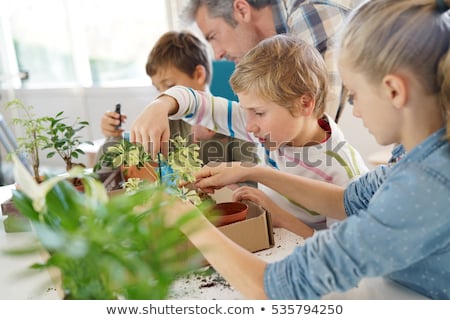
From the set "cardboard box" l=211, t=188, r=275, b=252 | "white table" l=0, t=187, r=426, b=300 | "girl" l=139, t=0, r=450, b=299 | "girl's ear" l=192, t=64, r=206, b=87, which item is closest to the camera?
"girl" l=139, t=0, r=450, b=299

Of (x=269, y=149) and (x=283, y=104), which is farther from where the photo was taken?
(x=269, y=149)

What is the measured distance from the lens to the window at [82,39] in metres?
3.33

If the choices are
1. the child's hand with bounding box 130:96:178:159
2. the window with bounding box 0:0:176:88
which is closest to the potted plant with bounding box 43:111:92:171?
the child's hand with bounding box 130:96:178:159

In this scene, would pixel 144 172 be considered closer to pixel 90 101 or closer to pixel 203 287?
pixel 203 287

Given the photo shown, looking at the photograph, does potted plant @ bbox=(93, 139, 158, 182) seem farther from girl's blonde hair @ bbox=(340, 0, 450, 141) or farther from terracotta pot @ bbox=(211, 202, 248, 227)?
girl's blonde hair @ bbox=(340, 0, 450, 141)

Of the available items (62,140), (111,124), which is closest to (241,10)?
(111,124)

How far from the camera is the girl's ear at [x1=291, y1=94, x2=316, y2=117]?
116 cm

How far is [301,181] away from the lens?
105 centimetres

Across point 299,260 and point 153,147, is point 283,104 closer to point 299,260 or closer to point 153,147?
point 153,147

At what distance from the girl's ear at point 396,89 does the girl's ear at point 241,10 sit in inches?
41.4

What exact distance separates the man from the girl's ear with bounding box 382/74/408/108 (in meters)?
0.87

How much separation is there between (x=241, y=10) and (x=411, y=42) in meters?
1.05

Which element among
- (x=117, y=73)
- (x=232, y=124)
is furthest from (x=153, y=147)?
(x=117, y=73)

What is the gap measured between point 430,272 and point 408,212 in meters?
0.14
